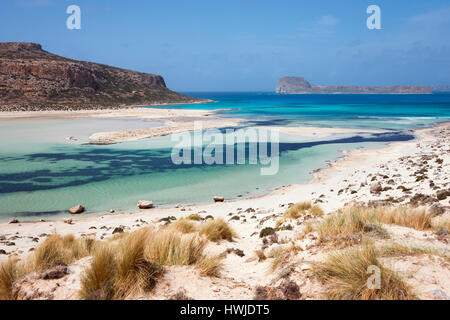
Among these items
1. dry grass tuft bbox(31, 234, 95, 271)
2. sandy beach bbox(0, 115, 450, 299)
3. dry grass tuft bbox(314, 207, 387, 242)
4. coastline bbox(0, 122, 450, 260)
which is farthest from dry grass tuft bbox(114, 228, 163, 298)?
coastline bbox(0, 122, 450, 260)

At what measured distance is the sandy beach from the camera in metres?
3.59

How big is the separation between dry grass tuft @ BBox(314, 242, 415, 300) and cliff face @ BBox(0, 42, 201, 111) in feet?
215

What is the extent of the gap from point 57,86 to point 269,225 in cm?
8259

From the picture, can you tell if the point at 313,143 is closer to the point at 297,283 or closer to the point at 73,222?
the point at 73,222

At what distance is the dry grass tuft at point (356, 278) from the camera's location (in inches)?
123

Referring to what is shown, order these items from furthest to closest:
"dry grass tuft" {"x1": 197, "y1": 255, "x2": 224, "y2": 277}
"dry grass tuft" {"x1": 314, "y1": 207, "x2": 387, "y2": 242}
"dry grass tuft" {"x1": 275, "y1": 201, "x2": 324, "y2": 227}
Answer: "dry grass tuft" {"x1": 275, "y1": 201, "x2": 324, "y2": 227} < "dry grass tuft" {"x1": 314, "y1": 207, "x2": 387, "y2": 242} < "dry grass tuft" {"x1": 197, "y1": 255, "x2": 224, "y2": 277}

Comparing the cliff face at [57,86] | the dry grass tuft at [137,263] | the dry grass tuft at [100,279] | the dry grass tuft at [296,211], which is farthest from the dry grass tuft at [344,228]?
the cliff face at [57,86]

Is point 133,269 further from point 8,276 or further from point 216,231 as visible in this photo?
point 216,231

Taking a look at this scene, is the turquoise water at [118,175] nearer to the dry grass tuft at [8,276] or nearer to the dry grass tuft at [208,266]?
the dry grass tuft at [8,276]

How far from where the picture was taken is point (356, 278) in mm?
3311

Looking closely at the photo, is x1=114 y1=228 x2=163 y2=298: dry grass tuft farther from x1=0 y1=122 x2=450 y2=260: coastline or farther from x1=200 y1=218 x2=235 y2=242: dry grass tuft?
x1=0 y1=122 x2=450 y2=260: coastline

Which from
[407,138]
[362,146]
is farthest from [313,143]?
[407,138]

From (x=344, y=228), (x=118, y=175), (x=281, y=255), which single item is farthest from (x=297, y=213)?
(x=118, y=175)

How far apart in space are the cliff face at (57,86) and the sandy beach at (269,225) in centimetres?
5807
